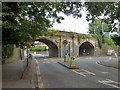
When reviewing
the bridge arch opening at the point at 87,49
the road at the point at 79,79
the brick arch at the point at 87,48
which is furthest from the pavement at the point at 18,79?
the bridge arch opening at the point at 87,49

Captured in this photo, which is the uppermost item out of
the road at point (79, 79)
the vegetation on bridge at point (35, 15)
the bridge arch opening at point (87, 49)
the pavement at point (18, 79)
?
the vegetation on bridge at point (35, 15)

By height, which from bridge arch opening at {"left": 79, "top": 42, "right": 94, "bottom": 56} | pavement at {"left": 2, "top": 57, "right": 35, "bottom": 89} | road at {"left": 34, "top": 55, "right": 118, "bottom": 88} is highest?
bridge arch opening at {"left": 79, "top": 42, "right": 94, "bottom": 56}

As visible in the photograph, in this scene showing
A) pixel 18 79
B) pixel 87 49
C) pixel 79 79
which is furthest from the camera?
pixel 87 49

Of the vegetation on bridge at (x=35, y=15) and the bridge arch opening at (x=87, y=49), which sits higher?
the vegetation on bridge at (x=35, y=15)

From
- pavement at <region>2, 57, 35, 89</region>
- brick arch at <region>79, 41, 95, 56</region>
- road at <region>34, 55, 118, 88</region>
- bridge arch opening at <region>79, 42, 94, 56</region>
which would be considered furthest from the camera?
bridge arch opening at <region>79, 42, 94, 56</region>

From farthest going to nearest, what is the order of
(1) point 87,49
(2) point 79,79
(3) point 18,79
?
(1) point 87,49, (2) point 79,79, (3) point 18,79

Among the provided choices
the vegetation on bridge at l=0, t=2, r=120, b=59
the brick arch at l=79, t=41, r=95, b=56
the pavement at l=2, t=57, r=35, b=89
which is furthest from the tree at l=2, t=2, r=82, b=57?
the brick arch at l=79, t=41, r=95, b=56

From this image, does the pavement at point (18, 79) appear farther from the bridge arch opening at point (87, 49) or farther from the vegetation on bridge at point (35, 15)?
the bridge arch opening at point (87, 49)

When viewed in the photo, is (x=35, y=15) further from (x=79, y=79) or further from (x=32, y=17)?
(x=79, y=79)

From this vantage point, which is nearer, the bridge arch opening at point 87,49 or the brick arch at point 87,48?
the brick arch at point 87,48

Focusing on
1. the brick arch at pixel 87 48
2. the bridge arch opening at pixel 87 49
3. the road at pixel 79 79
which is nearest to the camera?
the road at pixel 79 79

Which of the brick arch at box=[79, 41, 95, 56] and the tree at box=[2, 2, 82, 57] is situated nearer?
the tree at box=[2, 2, 82, 57]

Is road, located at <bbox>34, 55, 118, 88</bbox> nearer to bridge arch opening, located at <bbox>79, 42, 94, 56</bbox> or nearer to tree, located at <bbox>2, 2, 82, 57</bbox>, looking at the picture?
tree, located at <bbox>2, 2, 82, 57</bbox>

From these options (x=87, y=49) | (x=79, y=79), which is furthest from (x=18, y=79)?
(x=87, y=49)
